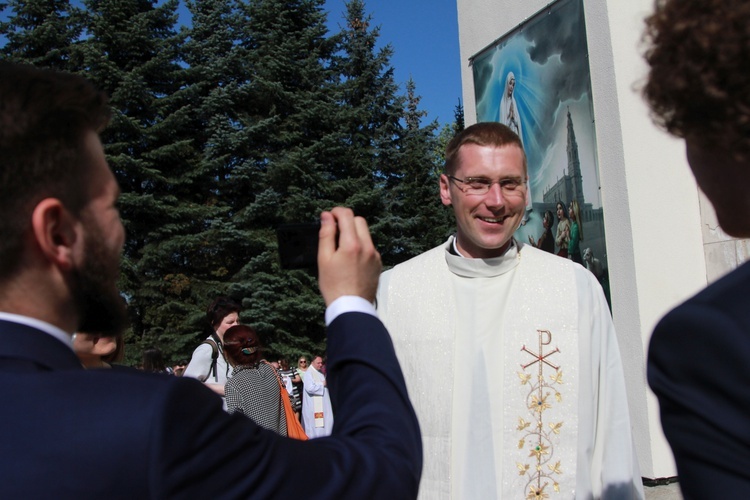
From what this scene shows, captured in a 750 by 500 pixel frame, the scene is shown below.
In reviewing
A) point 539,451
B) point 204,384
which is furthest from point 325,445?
point 539,451

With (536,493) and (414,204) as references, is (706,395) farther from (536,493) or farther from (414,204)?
(414,204)

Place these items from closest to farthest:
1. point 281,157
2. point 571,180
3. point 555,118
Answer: point 571,180 < point 555,118 < point 281,157

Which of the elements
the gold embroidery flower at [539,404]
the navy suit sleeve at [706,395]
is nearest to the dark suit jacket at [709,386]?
the navy suit sleeve at [706,395]

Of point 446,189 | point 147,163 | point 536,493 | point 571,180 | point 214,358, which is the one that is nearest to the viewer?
point 536,493

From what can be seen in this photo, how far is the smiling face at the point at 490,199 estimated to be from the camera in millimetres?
2678

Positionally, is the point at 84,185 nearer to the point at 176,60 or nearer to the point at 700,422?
the point at 700,422

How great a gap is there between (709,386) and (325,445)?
0.55 metres

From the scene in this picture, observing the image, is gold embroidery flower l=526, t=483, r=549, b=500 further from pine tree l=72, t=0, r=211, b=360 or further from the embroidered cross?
pine tree l=72, t=0, r=211, b=360

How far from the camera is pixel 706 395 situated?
2.95ft

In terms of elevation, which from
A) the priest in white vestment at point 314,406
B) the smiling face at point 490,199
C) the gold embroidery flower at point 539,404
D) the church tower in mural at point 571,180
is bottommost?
the priest in white vestment at point 314,406

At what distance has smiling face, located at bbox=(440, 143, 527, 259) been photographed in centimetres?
268

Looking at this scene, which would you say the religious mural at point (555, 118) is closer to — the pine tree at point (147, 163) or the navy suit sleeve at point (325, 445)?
the navy suit sleeve at point (325, 445)

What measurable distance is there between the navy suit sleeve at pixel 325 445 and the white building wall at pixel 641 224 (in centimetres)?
554

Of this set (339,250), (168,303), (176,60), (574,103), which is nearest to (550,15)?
(574,103)
